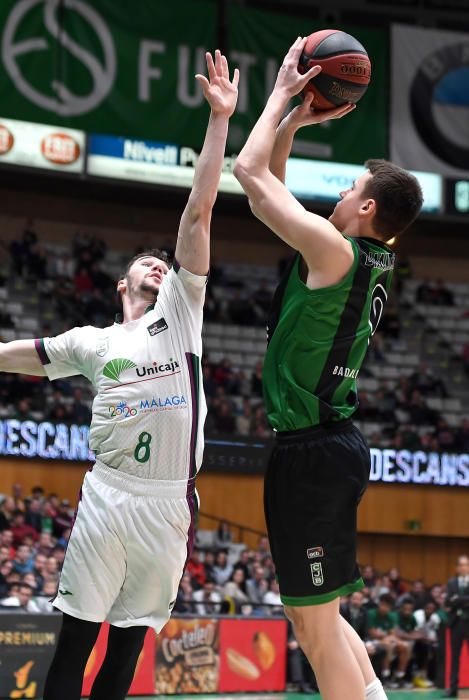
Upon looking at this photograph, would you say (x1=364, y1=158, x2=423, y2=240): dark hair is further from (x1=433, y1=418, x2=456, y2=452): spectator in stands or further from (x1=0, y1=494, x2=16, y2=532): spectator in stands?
(x1=433, y1=418, x2=456, y2=452): spectator in stands

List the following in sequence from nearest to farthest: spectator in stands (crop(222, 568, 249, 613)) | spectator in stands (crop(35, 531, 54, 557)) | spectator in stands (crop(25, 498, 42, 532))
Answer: spectator in stands (crop(35, 531, 54, 557)) → spectator in stands (crop(222, 568, 249, 613)) → spectator in stands (crop(25, 498, 42, 532))

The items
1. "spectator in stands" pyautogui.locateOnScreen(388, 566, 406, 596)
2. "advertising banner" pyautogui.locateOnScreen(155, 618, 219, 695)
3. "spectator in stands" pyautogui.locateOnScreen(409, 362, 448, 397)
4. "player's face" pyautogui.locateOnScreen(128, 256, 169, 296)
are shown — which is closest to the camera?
"player's face" pyautogui.locateOnScreen(128, 256, 169, 296)

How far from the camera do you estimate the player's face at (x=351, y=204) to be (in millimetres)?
4555

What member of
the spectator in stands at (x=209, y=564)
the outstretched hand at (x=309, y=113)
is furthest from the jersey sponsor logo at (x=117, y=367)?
the spectator in stands at (x=209, y=564)

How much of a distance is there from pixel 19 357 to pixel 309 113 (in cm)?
173

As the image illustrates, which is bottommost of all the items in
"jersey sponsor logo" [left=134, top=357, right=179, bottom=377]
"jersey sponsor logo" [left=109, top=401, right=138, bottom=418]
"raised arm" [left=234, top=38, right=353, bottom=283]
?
"jersey sponsor logo" [left=109, top=401, right=138, bottom=418]

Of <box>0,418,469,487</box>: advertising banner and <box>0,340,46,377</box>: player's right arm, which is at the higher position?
<box>0,340,46,377</box>: player's right arm

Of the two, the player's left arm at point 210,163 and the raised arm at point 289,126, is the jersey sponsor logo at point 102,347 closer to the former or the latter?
the player's left arm at point 210,163

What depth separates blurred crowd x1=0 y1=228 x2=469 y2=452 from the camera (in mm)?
19000

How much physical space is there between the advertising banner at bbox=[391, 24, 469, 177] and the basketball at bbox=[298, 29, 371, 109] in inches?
672

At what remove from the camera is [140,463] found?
4.72 meters

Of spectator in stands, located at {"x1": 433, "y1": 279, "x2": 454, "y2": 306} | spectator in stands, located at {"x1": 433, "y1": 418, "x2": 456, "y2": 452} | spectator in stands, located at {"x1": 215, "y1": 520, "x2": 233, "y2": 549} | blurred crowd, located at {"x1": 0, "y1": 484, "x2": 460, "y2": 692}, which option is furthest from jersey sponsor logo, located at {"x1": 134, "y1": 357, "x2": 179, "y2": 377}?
spectator in stands, located at {"x1": 433, "y1": 279, "x2": 454, "y2": 306}

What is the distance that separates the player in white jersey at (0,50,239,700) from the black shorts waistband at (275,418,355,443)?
0.50 m

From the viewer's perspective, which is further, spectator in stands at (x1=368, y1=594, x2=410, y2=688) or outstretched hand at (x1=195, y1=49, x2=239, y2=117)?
spectator in stands at (x1=368, y1=594, x2=410, y2=688)
